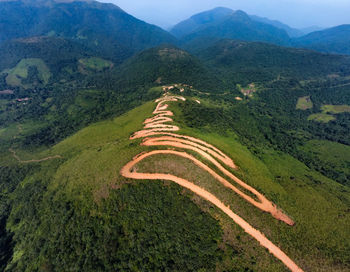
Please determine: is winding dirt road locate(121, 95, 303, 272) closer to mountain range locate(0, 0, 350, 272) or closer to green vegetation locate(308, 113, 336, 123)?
mountain range locate(0, 0, 350, 272)

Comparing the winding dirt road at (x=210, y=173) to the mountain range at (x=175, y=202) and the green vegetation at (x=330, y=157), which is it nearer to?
the mountain range at (x=175, y=202)

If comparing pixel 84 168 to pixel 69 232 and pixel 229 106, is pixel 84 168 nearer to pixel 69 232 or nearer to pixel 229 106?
pixel 69 232

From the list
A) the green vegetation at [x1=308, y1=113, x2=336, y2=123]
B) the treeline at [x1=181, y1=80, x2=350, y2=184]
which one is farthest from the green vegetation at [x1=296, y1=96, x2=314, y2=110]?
the green vegetation at [x1=308, y1=113, x2=336, y2=123]

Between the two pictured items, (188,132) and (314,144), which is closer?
(188,132)

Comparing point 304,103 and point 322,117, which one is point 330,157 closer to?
point 322,117

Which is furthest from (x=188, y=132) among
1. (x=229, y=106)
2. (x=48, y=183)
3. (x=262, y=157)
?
(x=229, y=106)

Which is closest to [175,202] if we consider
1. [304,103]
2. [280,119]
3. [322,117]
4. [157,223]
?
[157,223]
